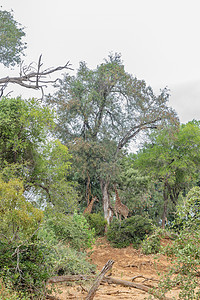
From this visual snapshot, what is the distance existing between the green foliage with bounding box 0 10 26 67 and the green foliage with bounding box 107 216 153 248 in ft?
34.1

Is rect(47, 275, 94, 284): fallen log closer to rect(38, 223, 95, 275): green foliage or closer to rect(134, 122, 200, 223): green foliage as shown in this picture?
rect(38, 223, 95, 275): green foliage

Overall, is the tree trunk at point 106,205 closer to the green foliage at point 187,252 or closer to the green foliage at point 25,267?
the green foliage at point 25,267

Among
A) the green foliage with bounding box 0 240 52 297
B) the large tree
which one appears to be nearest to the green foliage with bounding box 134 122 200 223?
the large tree

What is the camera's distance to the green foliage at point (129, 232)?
53.5 ft

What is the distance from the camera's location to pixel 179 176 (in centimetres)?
2331

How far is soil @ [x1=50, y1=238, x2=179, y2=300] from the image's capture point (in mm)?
7977

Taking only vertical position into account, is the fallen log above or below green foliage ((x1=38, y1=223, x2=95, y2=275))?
below

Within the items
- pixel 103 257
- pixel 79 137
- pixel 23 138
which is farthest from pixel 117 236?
pixel 23 138

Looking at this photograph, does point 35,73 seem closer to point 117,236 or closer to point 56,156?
point 56,156

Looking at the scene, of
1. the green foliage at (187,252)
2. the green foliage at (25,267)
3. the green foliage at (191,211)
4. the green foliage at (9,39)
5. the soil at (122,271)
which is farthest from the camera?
the green foliage at (9,39)

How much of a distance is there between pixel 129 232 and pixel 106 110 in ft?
26.7

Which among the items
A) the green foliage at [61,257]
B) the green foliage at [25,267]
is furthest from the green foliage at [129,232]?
the green foliage at [25,267]

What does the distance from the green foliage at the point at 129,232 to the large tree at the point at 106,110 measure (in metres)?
2.60

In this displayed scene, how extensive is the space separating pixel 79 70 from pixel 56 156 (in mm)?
11225
